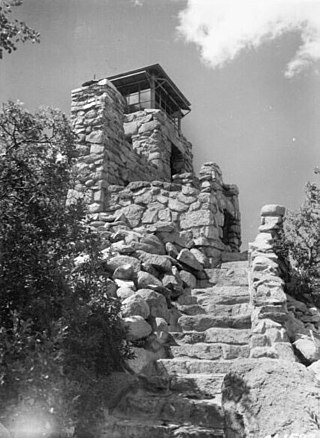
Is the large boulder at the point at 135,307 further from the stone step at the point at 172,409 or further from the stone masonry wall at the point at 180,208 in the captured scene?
the stone masonry wall at the point at 180,208

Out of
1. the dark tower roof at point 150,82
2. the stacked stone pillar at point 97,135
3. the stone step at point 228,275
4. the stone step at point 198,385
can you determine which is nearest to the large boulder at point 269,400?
the stone step at point 198,385

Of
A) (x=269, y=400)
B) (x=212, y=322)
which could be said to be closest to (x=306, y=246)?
(x=212, y=322)

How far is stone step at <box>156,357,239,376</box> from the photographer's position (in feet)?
17.8

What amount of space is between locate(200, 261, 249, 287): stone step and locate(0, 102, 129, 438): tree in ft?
11.0

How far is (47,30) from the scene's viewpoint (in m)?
5.88

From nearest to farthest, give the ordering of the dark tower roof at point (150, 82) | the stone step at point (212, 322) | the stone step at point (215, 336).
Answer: the stone step at point (215, 336) < the stone step at point (212, 322) < the dark tower roof at point (150, 82)

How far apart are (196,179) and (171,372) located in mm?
5021

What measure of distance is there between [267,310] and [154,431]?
92.7 inches

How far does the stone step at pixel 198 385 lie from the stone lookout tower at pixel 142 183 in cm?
377

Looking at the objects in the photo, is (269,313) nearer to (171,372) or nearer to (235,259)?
(171,372)

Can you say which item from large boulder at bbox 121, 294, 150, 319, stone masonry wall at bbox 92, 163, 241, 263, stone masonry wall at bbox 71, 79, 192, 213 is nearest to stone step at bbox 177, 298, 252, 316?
large boulder at bbox 121, 294, 150, 319

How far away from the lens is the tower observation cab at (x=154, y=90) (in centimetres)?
1609

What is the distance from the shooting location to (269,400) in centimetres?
373

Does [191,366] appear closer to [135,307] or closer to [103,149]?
[135,307]
